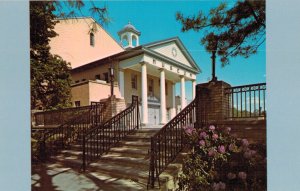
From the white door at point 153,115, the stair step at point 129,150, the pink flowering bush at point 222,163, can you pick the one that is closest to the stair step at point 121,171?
the stair step at point 129,150

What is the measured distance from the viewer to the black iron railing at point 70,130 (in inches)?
129

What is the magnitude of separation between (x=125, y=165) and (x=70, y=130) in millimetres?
1164

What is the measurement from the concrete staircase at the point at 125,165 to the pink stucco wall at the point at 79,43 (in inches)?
60.1

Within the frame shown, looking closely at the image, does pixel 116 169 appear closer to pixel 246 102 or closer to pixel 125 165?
Result: pixel 125 165

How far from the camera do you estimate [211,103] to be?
133 inches

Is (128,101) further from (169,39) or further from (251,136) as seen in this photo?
(251,136)

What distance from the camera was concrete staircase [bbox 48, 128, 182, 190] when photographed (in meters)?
3.03

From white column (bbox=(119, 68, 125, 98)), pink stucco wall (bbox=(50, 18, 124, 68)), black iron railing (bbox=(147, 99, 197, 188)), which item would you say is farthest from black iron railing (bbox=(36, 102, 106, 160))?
black iron railing (bbox=(147, 99, 197, 188))

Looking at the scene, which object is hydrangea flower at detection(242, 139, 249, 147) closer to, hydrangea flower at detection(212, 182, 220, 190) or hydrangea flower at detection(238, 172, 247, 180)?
hydrangea flower at detection(238, 172, 247, 180)

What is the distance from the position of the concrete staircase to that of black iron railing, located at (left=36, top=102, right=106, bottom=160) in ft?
0.69

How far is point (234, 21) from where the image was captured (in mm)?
2711

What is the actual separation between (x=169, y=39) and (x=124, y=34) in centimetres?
61

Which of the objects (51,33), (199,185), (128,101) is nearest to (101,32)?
(51,33)

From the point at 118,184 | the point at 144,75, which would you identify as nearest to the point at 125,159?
the point at 118,184
